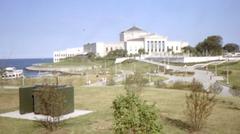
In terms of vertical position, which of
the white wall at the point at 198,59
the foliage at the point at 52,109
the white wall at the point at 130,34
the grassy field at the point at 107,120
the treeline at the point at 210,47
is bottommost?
the grassy field at the point at 107,120

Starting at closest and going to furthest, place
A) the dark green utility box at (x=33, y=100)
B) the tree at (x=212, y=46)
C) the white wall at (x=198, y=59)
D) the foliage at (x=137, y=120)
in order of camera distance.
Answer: the foliage at (x=137, y=120)
the dark green utility box at (x=33, y=100)
the white wall at (x=198, y=59)
the tree at (x=212, y=46)

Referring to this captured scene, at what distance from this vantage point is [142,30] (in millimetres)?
179000

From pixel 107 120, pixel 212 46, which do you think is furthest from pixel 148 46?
pixel 107 120

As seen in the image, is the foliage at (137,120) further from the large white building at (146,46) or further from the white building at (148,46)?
the white building at (148,46)

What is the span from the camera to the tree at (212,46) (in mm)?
103000

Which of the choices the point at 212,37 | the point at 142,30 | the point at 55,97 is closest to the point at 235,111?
the point at 55,97

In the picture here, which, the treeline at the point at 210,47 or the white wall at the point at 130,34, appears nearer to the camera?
the treeline at the point at 210,47

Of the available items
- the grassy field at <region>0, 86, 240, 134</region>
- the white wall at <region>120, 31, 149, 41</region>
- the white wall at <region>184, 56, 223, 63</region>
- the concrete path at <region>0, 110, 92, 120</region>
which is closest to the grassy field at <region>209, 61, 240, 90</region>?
the white wall at <region>184, 56, 223, 63</region>

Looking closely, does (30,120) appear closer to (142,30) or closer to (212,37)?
(212,37)

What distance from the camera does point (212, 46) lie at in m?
104

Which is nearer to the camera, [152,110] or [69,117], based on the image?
[152,110]

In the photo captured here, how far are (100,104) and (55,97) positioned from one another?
595 cm

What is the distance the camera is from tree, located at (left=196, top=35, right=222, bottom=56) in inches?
4055

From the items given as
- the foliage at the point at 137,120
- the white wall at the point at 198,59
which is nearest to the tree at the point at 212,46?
the white wall at the point at 198,59
